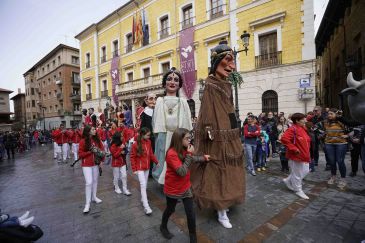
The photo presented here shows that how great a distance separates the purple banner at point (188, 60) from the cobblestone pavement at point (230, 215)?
37.0 ft

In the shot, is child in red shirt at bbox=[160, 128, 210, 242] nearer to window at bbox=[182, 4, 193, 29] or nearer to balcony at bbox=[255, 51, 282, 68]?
balcony at bbox=[255, 51, 282, 68]

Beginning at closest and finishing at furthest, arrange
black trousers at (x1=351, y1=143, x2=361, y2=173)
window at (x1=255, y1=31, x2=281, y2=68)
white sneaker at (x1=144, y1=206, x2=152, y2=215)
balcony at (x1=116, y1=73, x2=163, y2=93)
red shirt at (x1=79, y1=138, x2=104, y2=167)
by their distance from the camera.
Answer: white sneaker at (x1=144, y1=206, x2=152, y2=215)
red shirt at (x1=79, y1=138, x2=104, y2=167)
black trousers at (x1=351, y1=143, x2=361, y2=173)
window at (x1=255, y1=31, x2=281, y2=68)
balcony at (x1=116, y1=73, x2=163, y2=93)

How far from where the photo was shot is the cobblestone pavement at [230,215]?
2.73 metres

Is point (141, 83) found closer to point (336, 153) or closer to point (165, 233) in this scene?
point (336, 153)

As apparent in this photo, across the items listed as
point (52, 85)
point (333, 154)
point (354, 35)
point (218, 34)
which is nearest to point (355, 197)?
point (333, 154)

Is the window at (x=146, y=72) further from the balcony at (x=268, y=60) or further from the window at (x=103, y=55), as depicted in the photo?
the balcony at (x=268, y=60)

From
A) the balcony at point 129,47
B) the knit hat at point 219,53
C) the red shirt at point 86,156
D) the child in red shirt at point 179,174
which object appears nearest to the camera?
the child in red shirt at point 179,174

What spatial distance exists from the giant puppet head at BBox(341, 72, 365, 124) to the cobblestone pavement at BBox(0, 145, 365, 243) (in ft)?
5.20

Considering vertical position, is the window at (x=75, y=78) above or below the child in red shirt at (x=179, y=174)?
above

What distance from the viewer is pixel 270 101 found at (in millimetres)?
12383

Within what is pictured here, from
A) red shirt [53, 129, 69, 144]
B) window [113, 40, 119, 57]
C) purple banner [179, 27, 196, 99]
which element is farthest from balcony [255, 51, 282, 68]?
window [113, 40, 119, 57]

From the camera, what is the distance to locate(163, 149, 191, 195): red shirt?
2.49 meters

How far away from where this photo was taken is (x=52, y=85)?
36875 mm

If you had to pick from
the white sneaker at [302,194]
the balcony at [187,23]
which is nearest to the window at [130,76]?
the balcony at [187,23]
